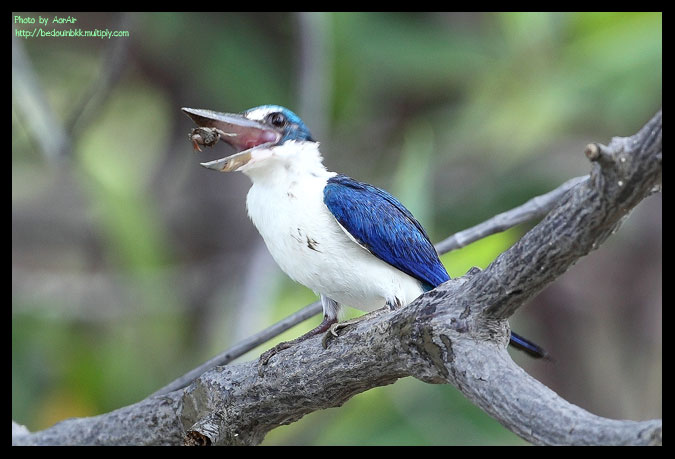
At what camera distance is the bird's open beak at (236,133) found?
2.46 metres

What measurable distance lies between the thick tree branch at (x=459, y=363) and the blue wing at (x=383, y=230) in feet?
0.90

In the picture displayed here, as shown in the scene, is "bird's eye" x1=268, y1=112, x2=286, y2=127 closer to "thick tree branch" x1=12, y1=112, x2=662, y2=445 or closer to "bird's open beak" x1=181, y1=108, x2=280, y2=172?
"bird's open beak" x1=181, y1=108, x2=280, y2=172

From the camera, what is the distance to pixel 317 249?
2.50 metres

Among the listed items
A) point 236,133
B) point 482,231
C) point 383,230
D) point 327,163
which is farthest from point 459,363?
point 327,163

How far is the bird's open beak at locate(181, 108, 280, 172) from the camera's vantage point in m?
2.46

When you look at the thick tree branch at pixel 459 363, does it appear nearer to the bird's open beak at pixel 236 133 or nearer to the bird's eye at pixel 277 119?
the bird's open beak at pixel 236 133

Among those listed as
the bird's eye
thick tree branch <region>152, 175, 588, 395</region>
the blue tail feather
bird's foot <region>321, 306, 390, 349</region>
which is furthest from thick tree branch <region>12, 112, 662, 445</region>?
the bird's eye

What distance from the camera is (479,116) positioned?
4.50 metres

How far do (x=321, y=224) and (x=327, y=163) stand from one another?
237 cm

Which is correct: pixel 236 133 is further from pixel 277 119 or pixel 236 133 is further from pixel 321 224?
pixel 321 224

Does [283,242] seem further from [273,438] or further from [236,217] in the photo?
[236,217]
